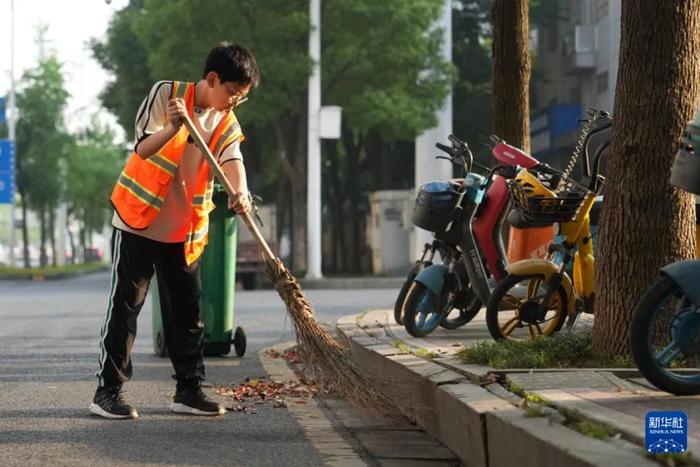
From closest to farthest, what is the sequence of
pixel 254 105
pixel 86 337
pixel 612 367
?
pixel 612 367 < pixel 86 337 < pixel 254 105

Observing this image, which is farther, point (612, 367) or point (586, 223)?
point (586, 223)

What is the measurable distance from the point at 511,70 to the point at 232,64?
6.12 meters

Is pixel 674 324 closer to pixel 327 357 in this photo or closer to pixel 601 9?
pixel 327 357

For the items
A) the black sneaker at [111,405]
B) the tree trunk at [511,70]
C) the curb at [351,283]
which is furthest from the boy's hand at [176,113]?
the curb at [351,283]

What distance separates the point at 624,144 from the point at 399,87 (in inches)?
1057

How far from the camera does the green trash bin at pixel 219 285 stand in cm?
1068

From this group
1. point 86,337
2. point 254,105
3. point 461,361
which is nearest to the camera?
point 461,361

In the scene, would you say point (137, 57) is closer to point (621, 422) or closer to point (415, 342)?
point (415, 342)

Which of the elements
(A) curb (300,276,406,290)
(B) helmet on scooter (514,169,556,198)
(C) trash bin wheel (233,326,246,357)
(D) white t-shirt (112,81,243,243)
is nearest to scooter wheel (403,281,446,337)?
(B) helmet on scooter (514,169,556,198)

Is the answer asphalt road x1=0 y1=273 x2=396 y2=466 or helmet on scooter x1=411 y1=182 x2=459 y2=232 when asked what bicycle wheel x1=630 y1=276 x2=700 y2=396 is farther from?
helmet on scooter x1=411 y1=182 x2=459 y2=232

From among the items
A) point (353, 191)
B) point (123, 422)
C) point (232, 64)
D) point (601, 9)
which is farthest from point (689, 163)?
point (353, 191)

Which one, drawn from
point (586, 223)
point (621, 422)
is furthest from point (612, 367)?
point (586, 223)

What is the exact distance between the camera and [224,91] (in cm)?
708

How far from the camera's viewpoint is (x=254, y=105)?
110 feet
